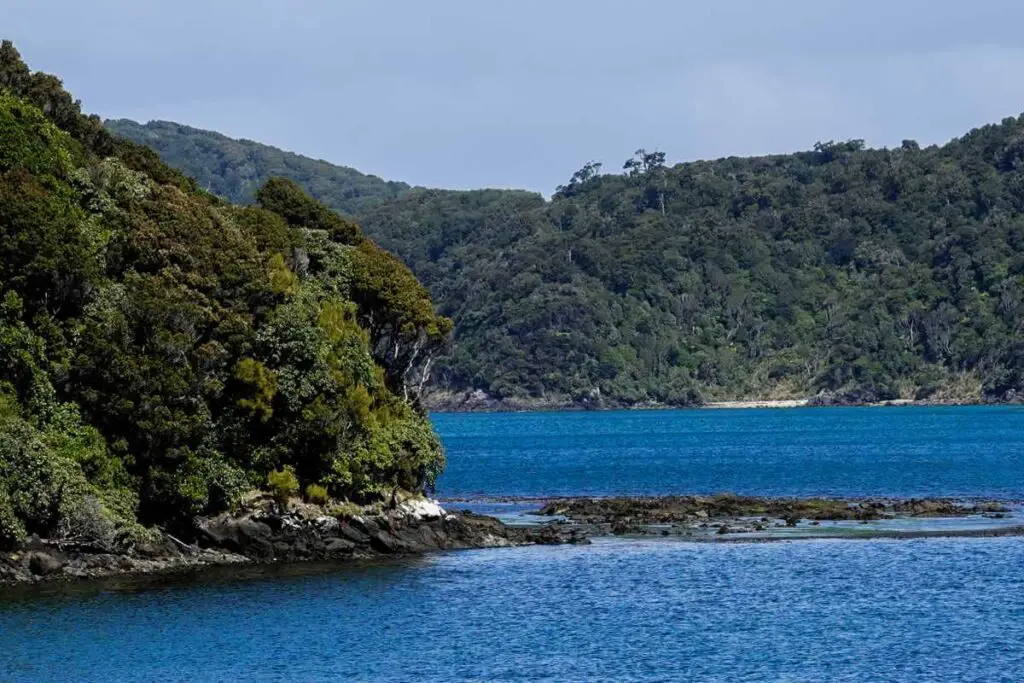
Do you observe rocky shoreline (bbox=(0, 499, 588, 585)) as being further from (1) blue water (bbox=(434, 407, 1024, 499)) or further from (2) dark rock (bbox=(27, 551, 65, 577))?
(1) blue water (bbox=(434, 407, 1024, 499))

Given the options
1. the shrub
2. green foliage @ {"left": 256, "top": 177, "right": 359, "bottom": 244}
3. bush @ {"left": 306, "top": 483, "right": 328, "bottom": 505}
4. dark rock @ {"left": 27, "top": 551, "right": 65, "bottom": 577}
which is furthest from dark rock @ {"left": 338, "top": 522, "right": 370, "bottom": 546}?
green foliage @ {"left": 256, "top": 177, "right": 359, "bottom": 244}

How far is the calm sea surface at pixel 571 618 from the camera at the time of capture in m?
47.2

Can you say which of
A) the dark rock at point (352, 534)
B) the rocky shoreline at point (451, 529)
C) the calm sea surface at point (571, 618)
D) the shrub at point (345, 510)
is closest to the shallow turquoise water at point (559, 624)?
the calm sea surface at point (571, 618)

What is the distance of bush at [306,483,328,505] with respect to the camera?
68.7 meters

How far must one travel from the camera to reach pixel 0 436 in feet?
192

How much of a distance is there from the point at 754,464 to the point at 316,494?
245 ft

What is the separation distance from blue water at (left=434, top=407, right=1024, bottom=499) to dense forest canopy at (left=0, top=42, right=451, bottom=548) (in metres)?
36.2

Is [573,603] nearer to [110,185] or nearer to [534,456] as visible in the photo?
[110,185]

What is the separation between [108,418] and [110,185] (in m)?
11.1

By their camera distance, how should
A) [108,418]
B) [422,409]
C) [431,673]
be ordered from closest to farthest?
1. [431,673]
2. [108,418]
3. [422,409]

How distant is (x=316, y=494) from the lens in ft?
226

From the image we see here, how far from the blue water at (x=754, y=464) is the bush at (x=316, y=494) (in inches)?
1572

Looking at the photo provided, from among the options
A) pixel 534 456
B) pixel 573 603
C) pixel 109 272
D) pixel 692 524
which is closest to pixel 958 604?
pixel 573 603

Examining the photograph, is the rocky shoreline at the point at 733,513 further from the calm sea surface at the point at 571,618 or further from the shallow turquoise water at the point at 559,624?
the shallow turquoise water at the point at 559,624
